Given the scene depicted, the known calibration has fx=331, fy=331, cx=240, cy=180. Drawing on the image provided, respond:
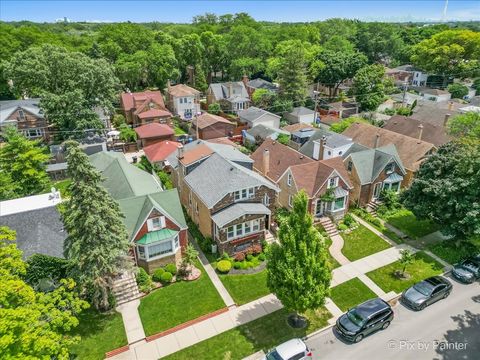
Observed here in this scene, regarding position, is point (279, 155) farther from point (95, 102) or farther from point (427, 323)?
point (95, 102)

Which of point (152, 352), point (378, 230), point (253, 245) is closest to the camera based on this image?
point (152, 352)

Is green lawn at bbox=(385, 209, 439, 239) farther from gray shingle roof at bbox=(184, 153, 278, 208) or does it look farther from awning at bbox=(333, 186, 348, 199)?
gray shingle roof at bbox=(184, 153, 278, 208)

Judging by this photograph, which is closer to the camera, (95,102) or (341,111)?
(95,102)

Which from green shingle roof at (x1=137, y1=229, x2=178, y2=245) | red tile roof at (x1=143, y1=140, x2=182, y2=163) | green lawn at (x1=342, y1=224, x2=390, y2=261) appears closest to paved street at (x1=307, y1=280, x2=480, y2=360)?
green lawn at (x1=342, y1=224, x2=390, y2=261)

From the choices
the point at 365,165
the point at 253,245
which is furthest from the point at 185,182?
the point at 365,165

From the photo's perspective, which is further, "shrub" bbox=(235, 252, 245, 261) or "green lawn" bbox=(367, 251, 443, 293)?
"shrub" bbox=(235, 252, 245, 261)

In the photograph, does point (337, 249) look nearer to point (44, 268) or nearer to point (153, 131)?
point (44, 268)
